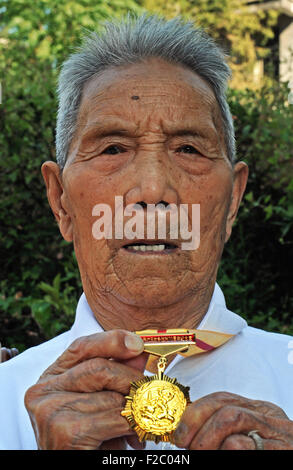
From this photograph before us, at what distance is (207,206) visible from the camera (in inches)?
74.2

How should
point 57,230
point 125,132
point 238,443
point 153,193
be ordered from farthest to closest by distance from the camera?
point 57,230 < point 125,132 < point 153,193 < point 238,443

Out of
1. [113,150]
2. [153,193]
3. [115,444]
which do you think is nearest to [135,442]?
[115,444]

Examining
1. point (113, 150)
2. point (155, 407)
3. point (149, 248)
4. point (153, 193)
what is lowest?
point (155, 407)

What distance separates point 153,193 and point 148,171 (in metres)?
0.10

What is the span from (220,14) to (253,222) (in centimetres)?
806

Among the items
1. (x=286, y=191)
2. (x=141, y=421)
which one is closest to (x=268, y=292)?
(x=286, y=191)

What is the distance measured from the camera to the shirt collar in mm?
2033

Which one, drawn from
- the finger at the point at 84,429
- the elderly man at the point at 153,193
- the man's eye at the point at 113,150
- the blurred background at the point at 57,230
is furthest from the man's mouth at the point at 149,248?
the blurred background at the point at 57,230

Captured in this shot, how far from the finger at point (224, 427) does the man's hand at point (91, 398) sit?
0.20m

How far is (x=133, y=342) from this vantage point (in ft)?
4.63

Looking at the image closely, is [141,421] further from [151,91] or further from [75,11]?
[75,11]

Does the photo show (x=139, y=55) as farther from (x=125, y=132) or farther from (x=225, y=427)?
(x=225, y=427)

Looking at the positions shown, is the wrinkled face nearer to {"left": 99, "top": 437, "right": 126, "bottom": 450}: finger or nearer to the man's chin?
the man's chin

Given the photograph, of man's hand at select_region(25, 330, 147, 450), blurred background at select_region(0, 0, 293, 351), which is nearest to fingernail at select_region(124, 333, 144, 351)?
man's hand at select_region(25, 330, 147, 450)
